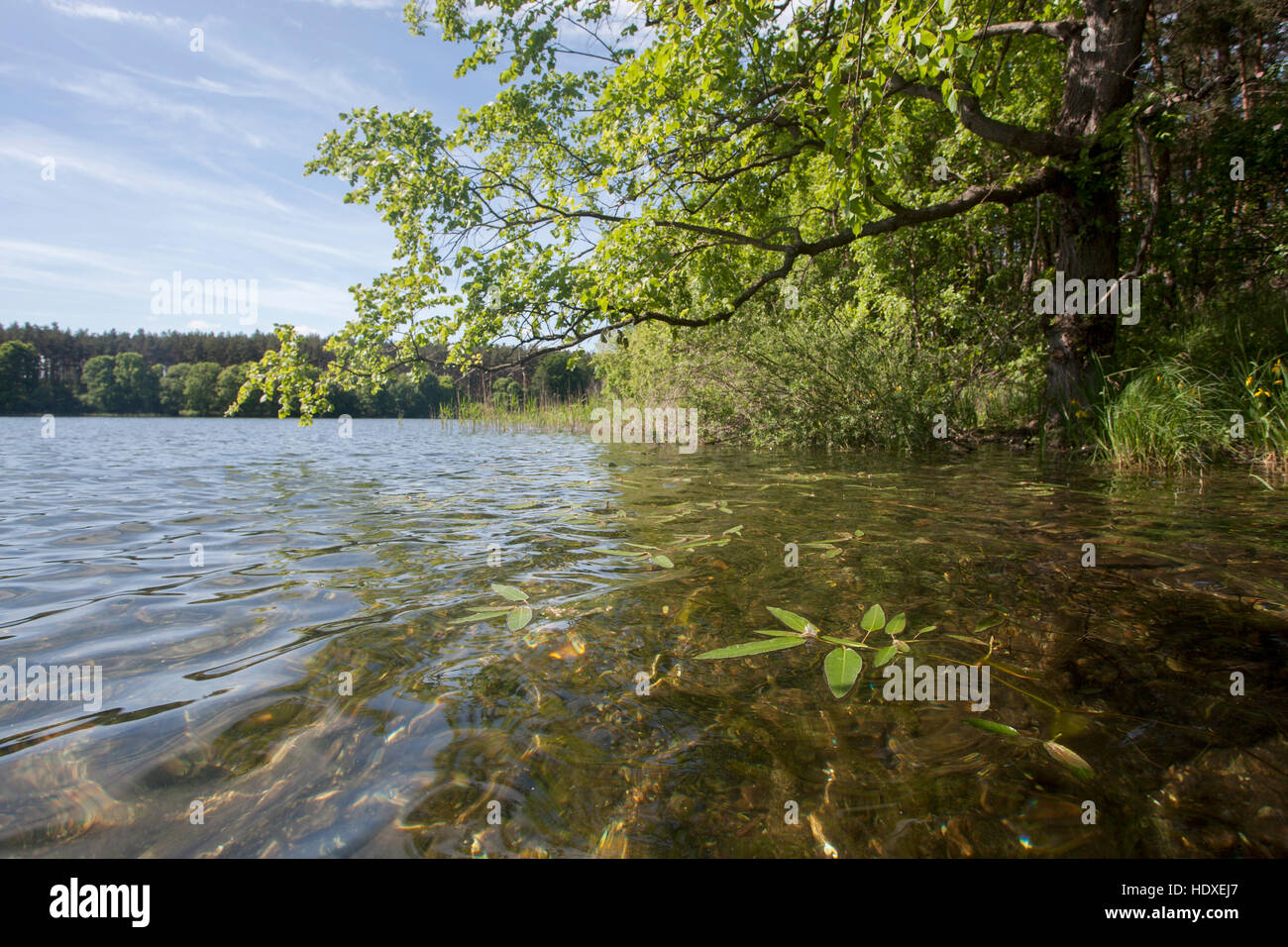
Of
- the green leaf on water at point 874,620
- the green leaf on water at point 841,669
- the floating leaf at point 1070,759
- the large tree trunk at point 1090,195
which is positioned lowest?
the floating leaf at point 1070,759

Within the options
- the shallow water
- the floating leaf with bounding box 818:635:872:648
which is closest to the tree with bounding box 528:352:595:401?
the shallow water

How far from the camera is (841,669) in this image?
1923 millimetres

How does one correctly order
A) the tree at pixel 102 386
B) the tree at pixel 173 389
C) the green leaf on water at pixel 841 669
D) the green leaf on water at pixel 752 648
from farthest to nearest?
the tree at pixel 102 386
the tree at pixel 173 389
the green leaf on water at pixel 752 648
the green leaf on water at pixel 841 669

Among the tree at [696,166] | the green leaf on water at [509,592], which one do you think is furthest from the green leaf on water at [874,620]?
the tree at [696,166]

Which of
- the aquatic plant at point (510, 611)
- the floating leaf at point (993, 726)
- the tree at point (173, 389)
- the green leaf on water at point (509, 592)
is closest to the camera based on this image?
the floating leaf at point (993, 726)

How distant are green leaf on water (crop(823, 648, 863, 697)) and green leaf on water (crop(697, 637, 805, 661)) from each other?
166 millimetres

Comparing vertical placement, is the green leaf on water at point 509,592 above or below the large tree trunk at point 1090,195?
below

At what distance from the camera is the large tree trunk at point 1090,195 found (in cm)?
765

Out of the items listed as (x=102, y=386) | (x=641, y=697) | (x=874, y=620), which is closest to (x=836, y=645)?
(x=874, y=620)

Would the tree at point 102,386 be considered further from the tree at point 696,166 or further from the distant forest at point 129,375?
the tree at point 696,166

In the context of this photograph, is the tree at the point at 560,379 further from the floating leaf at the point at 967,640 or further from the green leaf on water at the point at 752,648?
the floating leaf at the point at 967,640

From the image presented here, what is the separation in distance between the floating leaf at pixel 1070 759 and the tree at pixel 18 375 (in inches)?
3805

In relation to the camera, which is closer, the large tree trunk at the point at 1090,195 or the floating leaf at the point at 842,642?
the floating leaf at the point at 842,642

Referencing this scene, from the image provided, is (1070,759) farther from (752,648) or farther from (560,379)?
(560,379)
